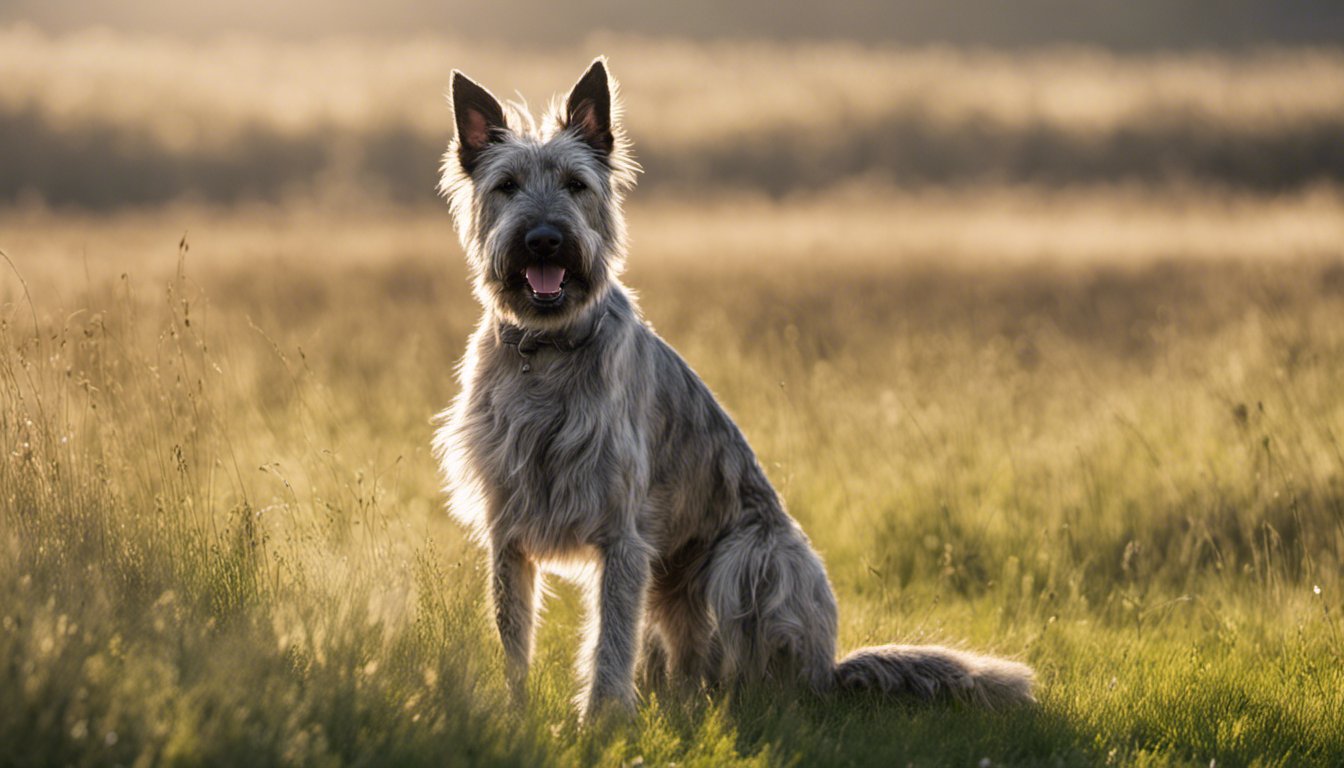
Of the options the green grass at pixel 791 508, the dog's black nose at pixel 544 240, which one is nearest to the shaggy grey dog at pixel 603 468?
the dog's black nose at pixel 544 240

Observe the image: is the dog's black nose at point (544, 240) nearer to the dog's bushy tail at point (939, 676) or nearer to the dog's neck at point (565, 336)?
the dog's neck at point (565, 336)

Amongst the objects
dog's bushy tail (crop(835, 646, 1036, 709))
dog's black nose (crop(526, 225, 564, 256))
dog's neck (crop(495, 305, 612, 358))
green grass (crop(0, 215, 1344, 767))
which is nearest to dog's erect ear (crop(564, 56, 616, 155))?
dog's black nose (crop(526, 225, 564, 256))

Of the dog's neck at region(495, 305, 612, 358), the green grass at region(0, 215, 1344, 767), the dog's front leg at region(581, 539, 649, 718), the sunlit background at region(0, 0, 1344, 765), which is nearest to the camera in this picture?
the green grass at region(0, 215, 1344, 767)

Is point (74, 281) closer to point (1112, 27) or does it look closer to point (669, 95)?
point (669, 95)

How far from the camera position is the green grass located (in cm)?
454

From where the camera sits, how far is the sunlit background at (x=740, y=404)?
16.4ft

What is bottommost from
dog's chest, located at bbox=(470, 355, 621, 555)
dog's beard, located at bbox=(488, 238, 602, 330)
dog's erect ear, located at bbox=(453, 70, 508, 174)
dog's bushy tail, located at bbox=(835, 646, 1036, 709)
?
dog's bushy tail, located at bbox=(835, 646, 1036, 709)

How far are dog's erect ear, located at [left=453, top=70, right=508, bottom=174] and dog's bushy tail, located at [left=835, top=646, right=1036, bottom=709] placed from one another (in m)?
3.02

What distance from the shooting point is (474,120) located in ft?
19.5

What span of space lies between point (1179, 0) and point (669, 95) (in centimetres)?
4199

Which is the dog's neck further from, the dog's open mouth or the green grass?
the green grass

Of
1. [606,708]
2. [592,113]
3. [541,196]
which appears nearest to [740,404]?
[592,113]

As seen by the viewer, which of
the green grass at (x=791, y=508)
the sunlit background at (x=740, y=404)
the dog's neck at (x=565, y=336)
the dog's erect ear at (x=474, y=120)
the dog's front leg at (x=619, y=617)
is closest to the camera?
the green grass at (x=791, y=508)

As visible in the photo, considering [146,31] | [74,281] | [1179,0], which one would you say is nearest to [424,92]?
[146,31]
